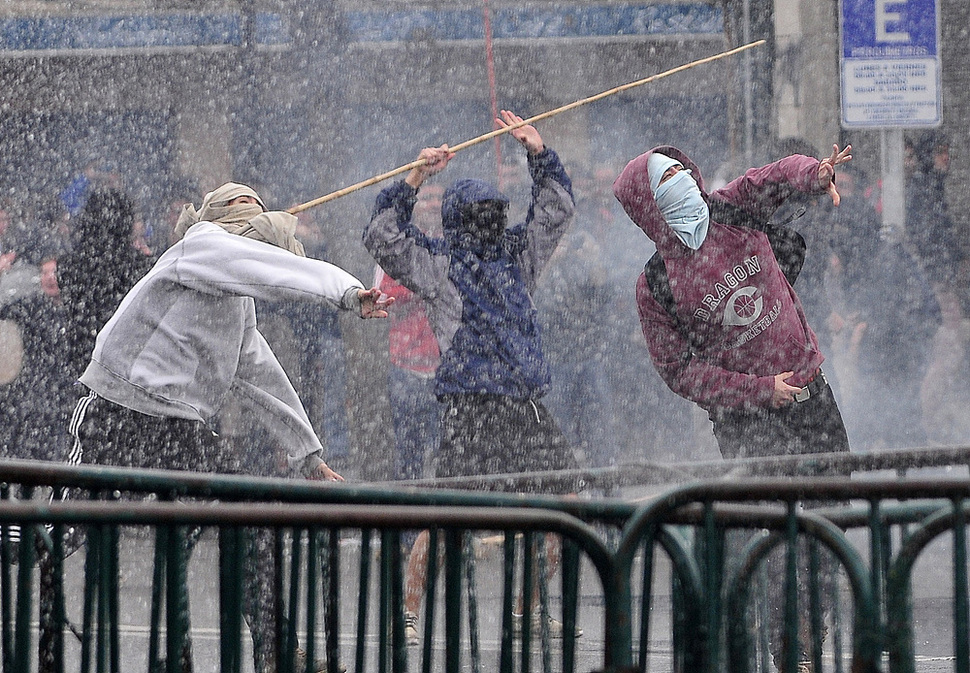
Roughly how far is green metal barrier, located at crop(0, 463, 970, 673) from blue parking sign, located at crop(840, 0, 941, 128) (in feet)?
21.2

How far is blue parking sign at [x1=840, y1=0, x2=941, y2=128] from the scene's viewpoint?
9.96m

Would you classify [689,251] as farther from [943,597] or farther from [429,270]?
[943,597]

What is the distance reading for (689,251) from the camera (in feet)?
20.3

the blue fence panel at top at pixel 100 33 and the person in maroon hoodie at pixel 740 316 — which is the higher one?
the blue fence panel at top at pixel 100 33

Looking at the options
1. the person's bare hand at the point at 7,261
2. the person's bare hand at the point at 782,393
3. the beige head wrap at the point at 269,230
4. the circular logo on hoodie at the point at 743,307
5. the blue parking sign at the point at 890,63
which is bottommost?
the person's bare hand at the point at 782,393

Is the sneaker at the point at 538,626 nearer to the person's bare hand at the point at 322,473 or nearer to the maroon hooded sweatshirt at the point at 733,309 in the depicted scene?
the person's bare hand at the point at 322,473

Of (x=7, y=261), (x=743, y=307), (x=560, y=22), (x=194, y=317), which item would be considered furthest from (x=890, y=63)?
(x=194, y=317)

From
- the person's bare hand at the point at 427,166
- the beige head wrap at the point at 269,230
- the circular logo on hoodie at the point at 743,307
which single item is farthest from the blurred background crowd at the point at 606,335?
the circular logo on hoodie at the point at 743,307

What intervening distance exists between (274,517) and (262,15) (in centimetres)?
1021

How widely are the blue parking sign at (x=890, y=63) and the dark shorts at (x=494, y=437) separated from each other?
3796 millimetres

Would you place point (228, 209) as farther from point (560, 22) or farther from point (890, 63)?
point (560, 22)

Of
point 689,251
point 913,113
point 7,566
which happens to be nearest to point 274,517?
point 7,566

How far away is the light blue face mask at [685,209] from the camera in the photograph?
6.17 metres

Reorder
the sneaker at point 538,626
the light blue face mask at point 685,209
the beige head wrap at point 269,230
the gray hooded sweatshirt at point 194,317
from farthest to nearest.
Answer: the light blue face mask at point 685,209, the beige head wrap at point 269,230, the gray hooded sweatshirt at point 194,317, the sneaker at point 538,626
